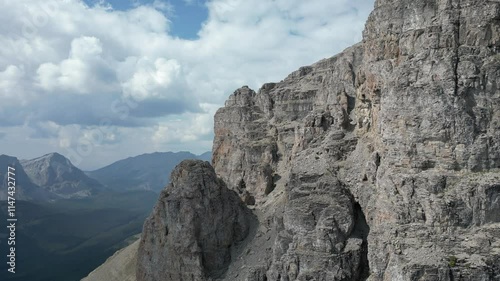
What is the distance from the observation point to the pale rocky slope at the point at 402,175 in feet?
143

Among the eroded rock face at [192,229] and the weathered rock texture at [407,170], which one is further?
the eroded rock face at [192,229]

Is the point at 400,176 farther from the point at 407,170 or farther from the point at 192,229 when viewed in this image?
the point at 192,229

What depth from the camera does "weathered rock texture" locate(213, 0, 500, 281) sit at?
4356 cm

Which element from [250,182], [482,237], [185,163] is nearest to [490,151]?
[482,237]

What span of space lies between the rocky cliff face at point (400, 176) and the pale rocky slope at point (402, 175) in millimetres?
115

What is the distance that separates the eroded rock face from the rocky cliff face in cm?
34

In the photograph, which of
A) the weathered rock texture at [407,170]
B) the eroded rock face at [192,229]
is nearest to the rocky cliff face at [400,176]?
the weathered rock texture at [407,170]

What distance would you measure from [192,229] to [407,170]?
34.6 meters

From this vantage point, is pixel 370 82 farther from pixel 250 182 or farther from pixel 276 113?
pixel 276 113

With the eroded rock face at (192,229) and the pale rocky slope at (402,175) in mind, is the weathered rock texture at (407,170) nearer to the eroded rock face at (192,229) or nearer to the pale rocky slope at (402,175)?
the pale rocky slope at (402,175)

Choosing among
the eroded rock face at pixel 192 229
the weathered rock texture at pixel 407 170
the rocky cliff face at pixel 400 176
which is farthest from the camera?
the eroded rock face at pixel 192 229

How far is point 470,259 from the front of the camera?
40938mm

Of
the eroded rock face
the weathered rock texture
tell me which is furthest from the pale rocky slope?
the eroded rock face

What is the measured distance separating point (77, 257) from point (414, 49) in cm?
17144
